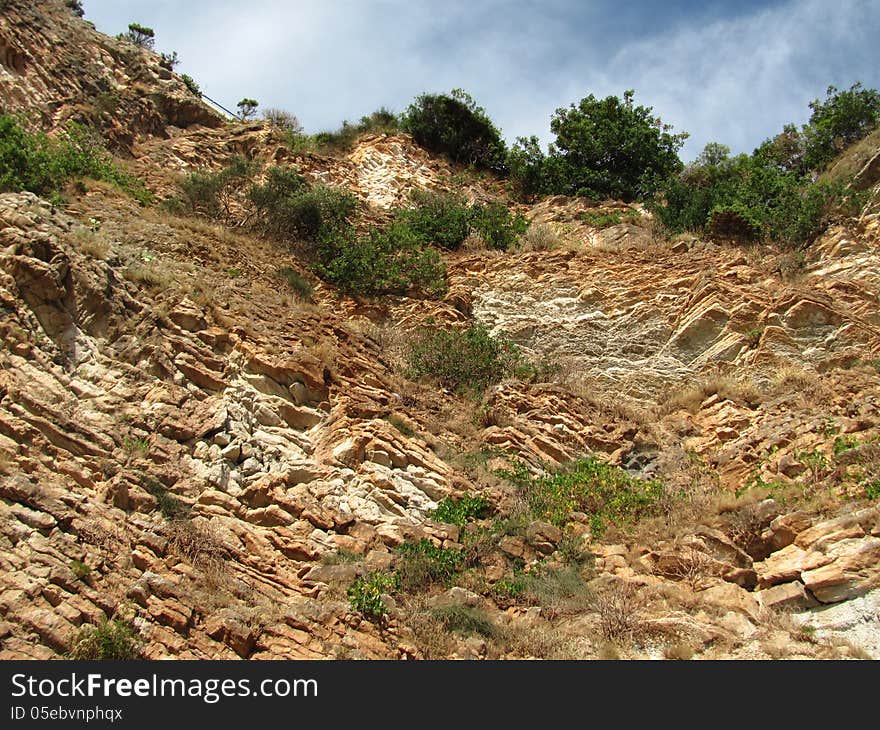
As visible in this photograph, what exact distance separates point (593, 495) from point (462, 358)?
3751mm

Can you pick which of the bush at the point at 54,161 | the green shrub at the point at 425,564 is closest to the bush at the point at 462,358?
the green shrub at the point at 425,564

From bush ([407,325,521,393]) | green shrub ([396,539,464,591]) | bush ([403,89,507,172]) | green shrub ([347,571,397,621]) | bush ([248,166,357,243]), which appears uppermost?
bush ([403,89,507,172])

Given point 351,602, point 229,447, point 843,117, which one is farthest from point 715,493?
point 843,117

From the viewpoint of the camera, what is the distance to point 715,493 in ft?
31.0

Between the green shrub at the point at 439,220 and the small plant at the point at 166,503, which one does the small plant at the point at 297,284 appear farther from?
the small plant at the point at 166,503

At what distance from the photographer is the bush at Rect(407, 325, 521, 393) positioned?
40.3 ft

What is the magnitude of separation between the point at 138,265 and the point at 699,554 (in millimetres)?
7683

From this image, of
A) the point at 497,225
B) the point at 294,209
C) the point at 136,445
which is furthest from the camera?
the point at 497,225

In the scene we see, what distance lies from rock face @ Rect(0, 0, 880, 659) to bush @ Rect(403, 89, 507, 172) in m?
6.99

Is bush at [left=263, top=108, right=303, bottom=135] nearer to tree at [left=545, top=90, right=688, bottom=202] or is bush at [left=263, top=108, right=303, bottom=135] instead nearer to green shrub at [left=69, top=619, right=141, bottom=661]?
tree at [left=545, top=90, right=688, bottom=202]

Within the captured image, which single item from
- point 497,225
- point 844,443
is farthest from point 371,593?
point 497,225

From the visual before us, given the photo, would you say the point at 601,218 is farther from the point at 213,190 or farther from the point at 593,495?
the point at 593,495

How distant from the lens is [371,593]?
7.12m

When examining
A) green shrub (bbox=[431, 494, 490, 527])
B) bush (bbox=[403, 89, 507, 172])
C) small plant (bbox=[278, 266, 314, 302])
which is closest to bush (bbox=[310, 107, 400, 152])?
bush (bbox=[403, 89, 507, 172])
